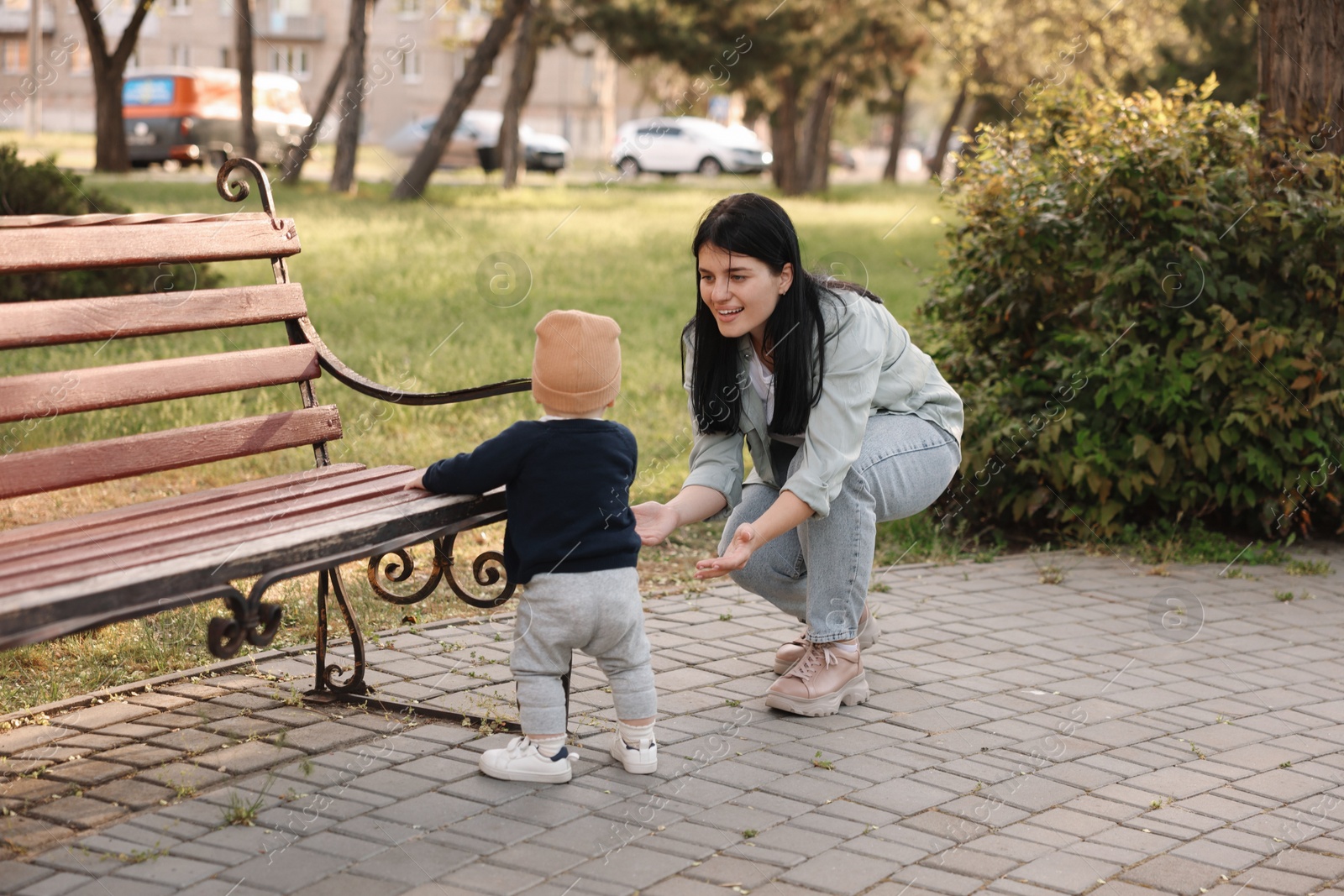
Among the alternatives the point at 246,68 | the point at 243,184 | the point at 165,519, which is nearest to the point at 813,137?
the point at 246,68

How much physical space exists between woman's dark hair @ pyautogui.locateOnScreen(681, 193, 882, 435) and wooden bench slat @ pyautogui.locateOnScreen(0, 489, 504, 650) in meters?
0.85

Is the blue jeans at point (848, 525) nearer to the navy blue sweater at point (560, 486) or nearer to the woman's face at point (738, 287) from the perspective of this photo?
the woman's face at point (738, 287)

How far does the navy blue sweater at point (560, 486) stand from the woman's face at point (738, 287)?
56 cm

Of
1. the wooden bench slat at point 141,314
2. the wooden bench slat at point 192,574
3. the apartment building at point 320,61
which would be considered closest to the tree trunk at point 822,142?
the apartment building at point 320,61

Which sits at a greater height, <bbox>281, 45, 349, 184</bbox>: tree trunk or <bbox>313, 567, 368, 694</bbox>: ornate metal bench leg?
<bbox>281, 45, 349, 184</bbox>: tree trunk

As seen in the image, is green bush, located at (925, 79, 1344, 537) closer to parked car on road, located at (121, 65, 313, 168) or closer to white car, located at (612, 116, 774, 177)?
parked car on road, located at (121, 65, 313, 168)

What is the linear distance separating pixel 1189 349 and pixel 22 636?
4.73 m

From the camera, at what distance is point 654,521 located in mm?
3621

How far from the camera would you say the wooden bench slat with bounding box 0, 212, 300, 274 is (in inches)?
135

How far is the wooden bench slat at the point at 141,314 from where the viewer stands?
3346mm

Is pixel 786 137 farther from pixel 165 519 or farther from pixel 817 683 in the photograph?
pixel 165 519

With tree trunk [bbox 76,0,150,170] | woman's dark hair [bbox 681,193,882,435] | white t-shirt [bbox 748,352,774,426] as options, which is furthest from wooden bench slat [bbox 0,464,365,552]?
tree trunk [bbox 76,0,150,170]

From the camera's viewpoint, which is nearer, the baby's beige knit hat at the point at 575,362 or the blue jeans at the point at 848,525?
the baby's beige knit hat at the point at 575,362

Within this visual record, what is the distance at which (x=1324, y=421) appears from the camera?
19.0ft
